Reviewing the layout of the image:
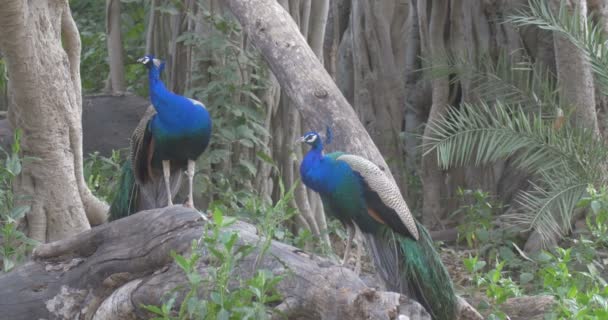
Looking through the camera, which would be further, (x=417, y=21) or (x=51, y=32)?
(x=417, y=21)

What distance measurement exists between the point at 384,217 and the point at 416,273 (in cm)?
29

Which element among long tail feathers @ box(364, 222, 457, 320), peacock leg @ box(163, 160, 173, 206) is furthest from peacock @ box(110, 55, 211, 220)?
long tail feathers @ box(364, 222, 457, 320)

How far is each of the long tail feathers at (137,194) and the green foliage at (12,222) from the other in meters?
0.52

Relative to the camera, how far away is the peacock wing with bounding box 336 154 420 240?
15.0 ft

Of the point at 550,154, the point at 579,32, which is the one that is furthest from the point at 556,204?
the point at 579,32

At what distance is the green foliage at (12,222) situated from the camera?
519 cm

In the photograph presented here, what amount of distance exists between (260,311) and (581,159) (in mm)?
3772

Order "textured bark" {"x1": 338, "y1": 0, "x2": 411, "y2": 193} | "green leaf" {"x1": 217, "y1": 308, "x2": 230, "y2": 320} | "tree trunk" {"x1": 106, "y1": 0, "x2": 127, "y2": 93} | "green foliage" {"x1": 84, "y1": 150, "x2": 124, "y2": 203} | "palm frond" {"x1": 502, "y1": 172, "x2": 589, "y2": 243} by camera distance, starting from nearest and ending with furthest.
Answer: "green leaf" {"x1": 217, "y1": 308, "x2": 230, "y2": 320}, "palm frond" {"x1": 502, "y1": 172, "x2": 589, "y2": 243}, "green foliage" {"x1": 84, "y1": 150, "x2": 124, "y2": 203}, "tree trunk" {"x1": 106, "y1": 0, "x2": 127, "y2": 93}, "textured bark" {"x1": 338, "y1": 0, "x2": 411, "y2": 193}

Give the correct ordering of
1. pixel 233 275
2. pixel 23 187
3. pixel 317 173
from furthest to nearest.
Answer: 1. pixel 23 187
2. pixel 317 173
3. pixel 233 275

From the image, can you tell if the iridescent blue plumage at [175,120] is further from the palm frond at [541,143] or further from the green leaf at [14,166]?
the palm frond at [541,143]

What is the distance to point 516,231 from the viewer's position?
744cm

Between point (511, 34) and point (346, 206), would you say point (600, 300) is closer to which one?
point (346, 206)

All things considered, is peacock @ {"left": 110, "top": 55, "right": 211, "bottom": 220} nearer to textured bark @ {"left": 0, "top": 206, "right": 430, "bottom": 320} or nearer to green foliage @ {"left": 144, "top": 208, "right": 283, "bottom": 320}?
textured bark @ {"left": 0, "top": 206, "right": 430, "bottom": 320}

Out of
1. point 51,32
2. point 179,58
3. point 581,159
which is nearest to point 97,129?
point 179,58
